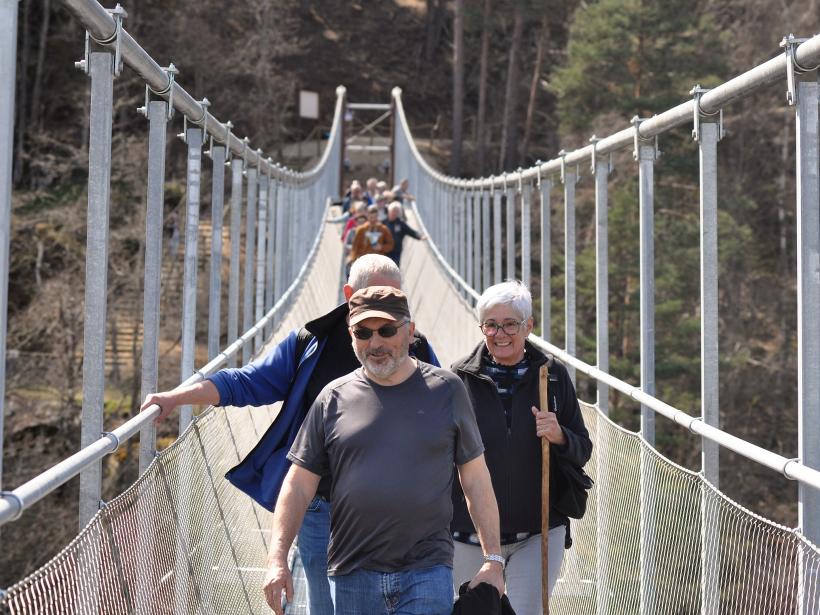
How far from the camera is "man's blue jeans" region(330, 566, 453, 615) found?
106 inches

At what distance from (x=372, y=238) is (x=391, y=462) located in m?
6.63

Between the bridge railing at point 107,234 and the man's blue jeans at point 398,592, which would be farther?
the man's blue jeans at point 398,592

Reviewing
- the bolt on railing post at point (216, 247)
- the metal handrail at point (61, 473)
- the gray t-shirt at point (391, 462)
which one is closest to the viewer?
the metal handrail at point (61, 473)

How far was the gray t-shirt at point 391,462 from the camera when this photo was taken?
2674 millimetres

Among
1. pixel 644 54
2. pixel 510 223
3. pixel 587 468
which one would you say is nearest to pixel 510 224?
pixel 510 223

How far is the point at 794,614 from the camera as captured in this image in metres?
2.55

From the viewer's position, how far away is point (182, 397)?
3.12 m

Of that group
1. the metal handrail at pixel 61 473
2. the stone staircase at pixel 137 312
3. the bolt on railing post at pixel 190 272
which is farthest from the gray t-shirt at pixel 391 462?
the stone staircase at pixel 137 312

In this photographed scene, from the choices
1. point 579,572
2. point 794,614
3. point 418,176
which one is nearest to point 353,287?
point 794,614

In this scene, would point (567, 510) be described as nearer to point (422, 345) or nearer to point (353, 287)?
point (422, 345)

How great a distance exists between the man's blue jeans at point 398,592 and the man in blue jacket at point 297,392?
0.49m

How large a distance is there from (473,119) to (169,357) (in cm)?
1974

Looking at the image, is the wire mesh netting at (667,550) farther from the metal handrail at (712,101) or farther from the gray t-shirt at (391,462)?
the metal handrail at (712,101)

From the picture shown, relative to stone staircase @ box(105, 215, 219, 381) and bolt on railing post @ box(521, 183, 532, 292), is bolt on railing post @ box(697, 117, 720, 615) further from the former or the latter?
stone staircase @ box(105, 215, 219, 381)
